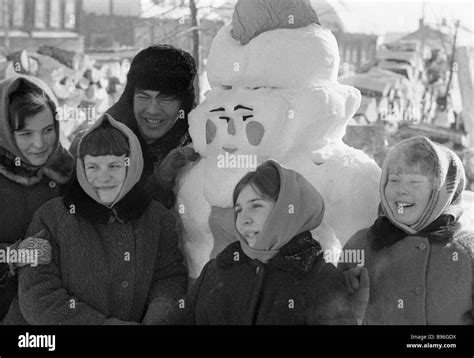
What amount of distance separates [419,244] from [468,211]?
32 cm

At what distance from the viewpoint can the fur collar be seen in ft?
11.5

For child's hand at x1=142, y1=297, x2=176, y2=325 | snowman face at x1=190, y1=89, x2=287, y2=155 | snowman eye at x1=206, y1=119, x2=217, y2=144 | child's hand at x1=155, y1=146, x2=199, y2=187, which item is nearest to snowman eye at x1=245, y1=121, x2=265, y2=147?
snowman face at x1=190, y1=89, x2=287, y2=155

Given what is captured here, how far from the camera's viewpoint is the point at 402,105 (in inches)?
151

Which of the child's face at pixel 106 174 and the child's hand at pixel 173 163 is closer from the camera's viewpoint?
the child's face at pixel 106 174

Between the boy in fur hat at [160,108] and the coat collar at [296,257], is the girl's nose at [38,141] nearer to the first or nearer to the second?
the boy in fur hat at [160,108]

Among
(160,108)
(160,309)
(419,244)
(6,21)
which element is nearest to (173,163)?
(160,108)

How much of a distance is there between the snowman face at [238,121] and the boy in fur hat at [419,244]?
1.47 ft

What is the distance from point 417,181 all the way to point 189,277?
3.05 feet

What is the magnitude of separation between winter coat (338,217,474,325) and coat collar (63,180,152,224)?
30.5 inches

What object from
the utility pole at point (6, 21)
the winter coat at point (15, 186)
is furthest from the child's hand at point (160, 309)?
the utility pole at point (6, 21)

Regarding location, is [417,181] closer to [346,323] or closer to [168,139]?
[346,323]

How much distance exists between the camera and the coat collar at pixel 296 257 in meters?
3.22

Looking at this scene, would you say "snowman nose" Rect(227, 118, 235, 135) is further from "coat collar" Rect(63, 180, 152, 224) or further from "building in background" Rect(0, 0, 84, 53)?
"building in background" Rect(0, 0, 84, 53)
